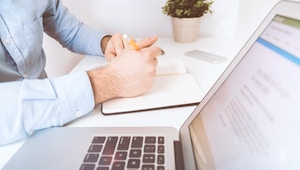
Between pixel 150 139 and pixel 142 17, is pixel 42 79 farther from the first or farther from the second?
pixel 142 17

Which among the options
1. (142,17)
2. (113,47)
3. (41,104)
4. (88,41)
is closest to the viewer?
(41,104)

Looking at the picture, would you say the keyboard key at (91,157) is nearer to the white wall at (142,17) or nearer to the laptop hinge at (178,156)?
the laptop hinge at (178,156)

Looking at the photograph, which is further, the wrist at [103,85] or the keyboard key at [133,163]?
the wrist at [103,85]

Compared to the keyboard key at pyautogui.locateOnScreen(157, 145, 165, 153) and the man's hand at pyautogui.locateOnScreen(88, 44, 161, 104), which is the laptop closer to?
the keyboard key at pyautogui.locateOnScreen(157, 145, 165, 153)

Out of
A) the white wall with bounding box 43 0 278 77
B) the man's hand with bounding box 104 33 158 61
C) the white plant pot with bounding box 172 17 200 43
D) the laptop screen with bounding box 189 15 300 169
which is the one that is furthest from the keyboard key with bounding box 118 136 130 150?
the white wall with bounding box 43 0 278 77

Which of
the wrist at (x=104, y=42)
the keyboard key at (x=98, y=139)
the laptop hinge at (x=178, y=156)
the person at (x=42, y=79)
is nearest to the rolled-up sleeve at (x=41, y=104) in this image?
the person at (x=42, y=79)

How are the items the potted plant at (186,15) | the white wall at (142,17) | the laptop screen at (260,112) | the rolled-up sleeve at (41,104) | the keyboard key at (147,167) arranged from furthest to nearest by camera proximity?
the white wall at (142,17) → the potted plant at (186,15) → the rolled-up sleeve at (41,104) → the keyboard key at (147,167) → the laptop screen at (260,112)

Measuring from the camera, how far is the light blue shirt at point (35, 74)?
1.56ft

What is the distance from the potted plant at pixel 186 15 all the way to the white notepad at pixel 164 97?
14.7 inches

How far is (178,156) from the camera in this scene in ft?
1.27

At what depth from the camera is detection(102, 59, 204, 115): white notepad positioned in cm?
54

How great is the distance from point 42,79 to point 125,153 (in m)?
0.32

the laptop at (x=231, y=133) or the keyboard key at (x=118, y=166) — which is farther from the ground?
the laptop at (x=231, y=133)

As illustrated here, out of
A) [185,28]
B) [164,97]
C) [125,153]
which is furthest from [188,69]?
[125,153]
